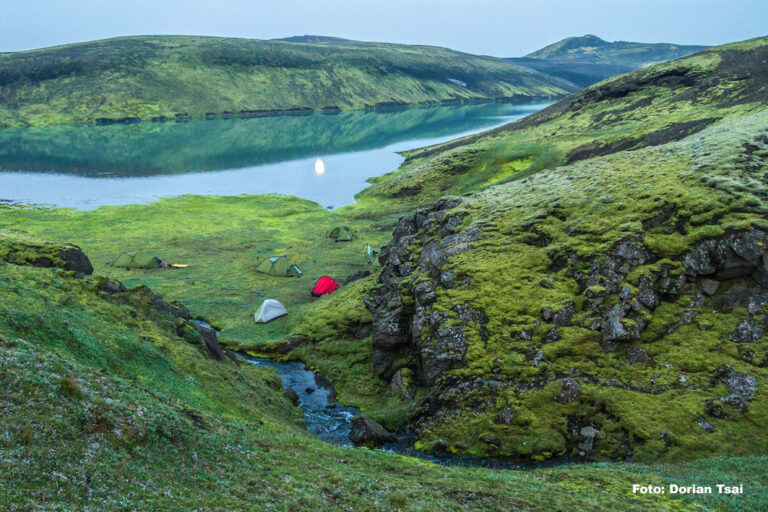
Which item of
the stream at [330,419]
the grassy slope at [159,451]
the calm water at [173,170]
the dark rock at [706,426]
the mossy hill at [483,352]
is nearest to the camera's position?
the grassy slope at [159,451]

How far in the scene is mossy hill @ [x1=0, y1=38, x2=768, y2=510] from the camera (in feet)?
55.7

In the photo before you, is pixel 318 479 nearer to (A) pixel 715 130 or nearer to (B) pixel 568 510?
(B) pixel 568 510

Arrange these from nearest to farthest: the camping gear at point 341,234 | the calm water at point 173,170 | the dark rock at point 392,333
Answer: the dark rock at point 392,333 < the camping gear at point 341,234 < the calm water at point 173,170

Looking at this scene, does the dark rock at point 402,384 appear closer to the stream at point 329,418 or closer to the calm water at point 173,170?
the stream at point 329,418

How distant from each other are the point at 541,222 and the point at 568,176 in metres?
11.9

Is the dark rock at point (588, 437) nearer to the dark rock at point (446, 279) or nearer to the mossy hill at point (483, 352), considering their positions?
the mossy hill at point (483, 352)

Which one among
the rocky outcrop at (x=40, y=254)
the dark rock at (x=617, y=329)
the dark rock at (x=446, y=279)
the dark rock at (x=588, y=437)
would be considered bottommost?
the dark rock at (x=588, y=437)

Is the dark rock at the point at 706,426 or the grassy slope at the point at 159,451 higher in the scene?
the grassy slope at the point at 159,451

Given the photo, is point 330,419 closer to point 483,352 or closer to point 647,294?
point 483,352

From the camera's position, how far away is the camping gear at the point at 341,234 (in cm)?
8069

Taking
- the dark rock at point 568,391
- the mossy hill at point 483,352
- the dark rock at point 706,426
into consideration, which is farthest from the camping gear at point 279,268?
the dark rock at point 706,426

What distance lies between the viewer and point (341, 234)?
267ft

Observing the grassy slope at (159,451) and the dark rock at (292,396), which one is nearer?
the grassy slope at (159,451)

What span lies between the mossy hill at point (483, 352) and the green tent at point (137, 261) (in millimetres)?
1980
